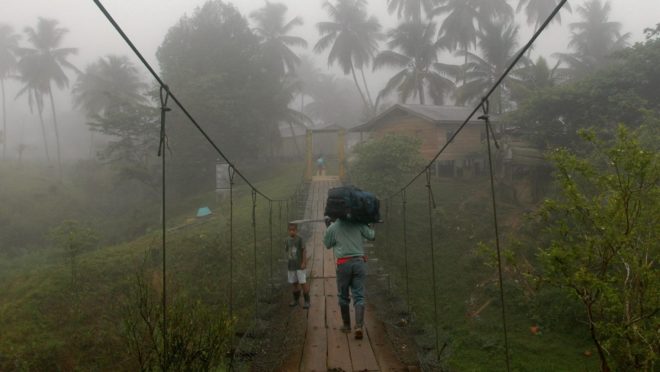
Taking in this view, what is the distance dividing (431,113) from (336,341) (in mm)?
14765

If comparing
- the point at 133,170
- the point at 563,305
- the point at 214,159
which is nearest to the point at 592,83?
the point at 563,305

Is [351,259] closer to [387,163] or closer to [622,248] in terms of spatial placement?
[622,248]

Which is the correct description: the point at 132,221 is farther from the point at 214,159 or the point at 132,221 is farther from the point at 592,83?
the point at 592,83

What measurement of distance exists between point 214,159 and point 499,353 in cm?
1674

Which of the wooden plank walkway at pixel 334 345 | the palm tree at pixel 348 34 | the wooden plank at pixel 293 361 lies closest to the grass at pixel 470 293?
the wooden plank walkway at pixel 334 345

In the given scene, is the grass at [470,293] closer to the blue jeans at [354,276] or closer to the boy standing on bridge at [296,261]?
the blue jeans at [354,276]

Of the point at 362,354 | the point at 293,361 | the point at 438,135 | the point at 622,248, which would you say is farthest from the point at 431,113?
the point at 293,361

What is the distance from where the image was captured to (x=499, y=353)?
6.76 meters

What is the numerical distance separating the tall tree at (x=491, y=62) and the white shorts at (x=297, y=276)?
15.3 meters

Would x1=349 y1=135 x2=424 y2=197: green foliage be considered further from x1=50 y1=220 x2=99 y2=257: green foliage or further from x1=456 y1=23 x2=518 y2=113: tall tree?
x1=456 y1=23 x2=518 y2=113: tall tree

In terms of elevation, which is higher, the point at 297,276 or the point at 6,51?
the point at 6,51

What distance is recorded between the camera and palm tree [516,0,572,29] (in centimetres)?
2338

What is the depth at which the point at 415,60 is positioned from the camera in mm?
24016

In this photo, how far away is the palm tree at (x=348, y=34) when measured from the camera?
26984mm
